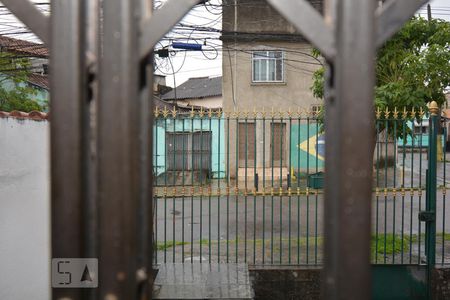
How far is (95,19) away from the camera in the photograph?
1217 mm

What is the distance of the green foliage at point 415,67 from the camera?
6.27 meters

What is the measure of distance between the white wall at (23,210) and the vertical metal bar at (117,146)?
2630 mm

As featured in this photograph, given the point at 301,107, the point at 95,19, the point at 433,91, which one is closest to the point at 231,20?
the point at 301,107

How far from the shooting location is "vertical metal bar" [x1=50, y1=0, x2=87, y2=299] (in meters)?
1.18

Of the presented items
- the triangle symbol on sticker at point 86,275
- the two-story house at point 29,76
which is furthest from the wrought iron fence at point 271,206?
Answer: the two-story house at point 29,76

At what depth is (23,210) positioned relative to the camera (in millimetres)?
3646

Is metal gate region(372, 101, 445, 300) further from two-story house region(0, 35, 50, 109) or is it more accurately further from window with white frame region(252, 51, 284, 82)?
two-story house region(0, 35, 50, 109)

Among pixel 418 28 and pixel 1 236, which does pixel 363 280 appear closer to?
pixel 1 236

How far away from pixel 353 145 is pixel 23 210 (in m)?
3.34

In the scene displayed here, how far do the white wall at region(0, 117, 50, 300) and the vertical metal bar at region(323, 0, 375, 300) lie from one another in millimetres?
3088

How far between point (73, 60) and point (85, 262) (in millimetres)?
599

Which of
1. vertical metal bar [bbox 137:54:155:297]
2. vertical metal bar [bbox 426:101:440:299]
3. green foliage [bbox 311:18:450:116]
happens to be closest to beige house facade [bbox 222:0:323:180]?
green foliage [bbox 311:18:450:116]

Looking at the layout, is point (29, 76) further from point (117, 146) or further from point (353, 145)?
point (353, 145)

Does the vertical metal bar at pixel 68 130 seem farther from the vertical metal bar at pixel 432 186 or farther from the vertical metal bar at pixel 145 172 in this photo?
the vertical metal bar at pixel 432 186
